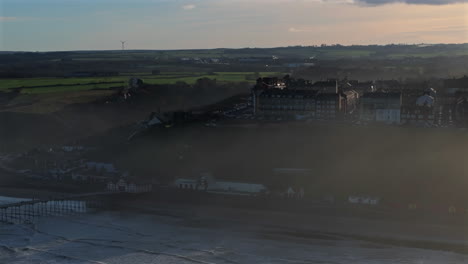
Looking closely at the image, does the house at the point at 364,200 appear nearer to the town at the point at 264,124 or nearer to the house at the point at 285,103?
the town at the point at 264,124

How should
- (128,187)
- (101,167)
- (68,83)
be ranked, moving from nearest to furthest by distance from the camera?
(128,187) < (101,167) < (68,83)

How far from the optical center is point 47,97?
40000mm

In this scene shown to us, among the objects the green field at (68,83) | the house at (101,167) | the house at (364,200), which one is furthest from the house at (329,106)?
the green field at (68,83)

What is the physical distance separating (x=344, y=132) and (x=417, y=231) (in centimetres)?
686

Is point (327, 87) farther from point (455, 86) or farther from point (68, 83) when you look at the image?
point (68, 83)

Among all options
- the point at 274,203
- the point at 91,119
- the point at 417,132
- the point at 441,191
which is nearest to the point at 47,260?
the point at 274,203

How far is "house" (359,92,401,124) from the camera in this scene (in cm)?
2463

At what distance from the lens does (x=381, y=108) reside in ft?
82.7

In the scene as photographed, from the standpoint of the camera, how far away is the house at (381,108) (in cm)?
2463

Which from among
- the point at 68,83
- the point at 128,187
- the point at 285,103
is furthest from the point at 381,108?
the point at 68,83

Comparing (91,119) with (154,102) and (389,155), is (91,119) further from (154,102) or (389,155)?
(389,155)

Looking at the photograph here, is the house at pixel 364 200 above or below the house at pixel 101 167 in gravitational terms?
below

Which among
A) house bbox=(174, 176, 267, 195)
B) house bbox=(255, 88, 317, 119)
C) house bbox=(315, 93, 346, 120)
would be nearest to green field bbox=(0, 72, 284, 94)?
house bbox=(255, 88, 317, 119)

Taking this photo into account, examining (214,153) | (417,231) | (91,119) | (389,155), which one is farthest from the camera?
(91,119)
